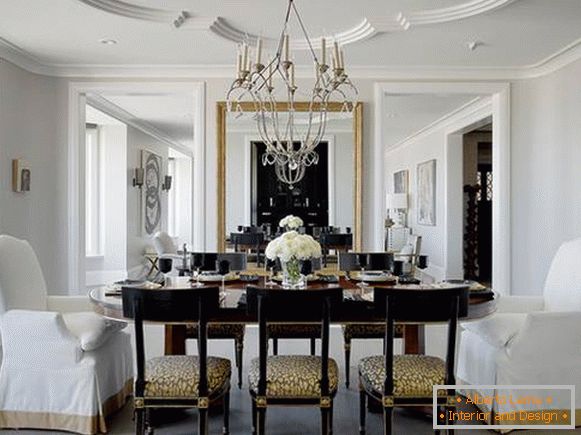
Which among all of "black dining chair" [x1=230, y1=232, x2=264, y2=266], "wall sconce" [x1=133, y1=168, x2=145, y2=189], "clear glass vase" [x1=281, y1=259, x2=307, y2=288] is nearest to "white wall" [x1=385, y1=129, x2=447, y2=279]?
"black dining chair" [x1=230, y1=232, x2=264, y2=266]

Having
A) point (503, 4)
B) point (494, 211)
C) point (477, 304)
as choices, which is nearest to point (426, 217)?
point (494, 211)

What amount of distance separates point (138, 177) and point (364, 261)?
6.08 m

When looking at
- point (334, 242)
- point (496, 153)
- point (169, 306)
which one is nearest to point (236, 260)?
point (334, 242)

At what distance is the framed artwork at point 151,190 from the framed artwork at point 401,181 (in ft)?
17.0

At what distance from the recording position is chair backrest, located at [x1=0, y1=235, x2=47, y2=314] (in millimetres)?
3170

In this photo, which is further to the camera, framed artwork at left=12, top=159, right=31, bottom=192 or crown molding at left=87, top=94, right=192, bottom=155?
crown molding at left=87, top=94, right=192, bottom=155

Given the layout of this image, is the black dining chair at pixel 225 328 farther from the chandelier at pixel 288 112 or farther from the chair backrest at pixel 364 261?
the chandelier at pixel 288 112

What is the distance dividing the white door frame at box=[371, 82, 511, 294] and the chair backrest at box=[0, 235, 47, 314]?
3245 millimetres

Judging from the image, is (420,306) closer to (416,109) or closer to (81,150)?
(81,150)

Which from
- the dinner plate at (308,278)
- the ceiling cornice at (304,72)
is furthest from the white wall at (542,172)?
the dinner plate at (308,278)

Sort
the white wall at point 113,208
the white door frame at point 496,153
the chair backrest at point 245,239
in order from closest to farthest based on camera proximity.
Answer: the chair backrest at point 245,239
the white door frame at point 496,153
the white wall at point 113,208

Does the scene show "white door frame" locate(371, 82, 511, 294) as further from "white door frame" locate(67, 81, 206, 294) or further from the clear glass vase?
the clear glass vase

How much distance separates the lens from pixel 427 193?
10.2m

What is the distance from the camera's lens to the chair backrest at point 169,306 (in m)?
2.50
